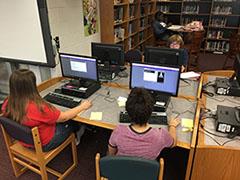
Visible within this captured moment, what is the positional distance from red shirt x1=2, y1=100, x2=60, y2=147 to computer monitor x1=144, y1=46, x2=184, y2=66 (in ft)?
4.02

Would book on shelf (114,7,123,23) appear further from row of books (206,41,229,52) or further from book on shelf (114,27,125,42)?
row of books (206,41,229,52)

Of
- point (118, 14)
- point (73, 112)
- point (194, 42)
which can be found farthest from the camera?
point (194, 42)

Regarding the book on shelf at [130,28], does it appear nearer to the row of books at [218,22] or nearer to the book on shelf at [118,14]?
the book on shelf at [118,14]

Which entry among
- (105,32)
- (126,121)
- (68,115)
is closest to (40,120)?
(68,115)

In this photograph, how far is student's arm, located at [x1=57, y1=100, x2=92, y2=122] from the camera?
1809 millimetres

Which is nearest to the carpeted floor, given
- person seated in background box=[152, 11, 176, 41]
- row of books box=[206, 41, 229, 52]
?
person seated in background box=[152, 11, 176, 41]

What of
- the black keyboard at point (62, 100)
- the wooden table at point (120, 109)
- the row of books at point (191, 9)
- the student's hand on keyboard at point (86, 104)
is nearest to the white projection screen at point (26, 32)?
the wooden table at point (120, 109)

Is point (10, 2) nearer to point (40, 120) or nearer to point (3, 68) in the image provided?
point (3, 68)

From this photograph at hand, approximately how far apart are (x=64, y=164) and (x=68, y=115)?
0.76m

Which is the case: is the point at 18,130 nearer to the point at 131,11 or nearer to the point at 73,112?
the point at 73,112

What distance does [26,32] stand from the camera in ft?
8.77

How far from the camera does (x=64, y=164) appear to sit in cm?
231

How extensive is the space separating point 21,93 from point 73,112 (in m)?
0.44

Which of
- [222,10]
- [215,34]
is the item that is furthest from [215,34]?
[222,10]
